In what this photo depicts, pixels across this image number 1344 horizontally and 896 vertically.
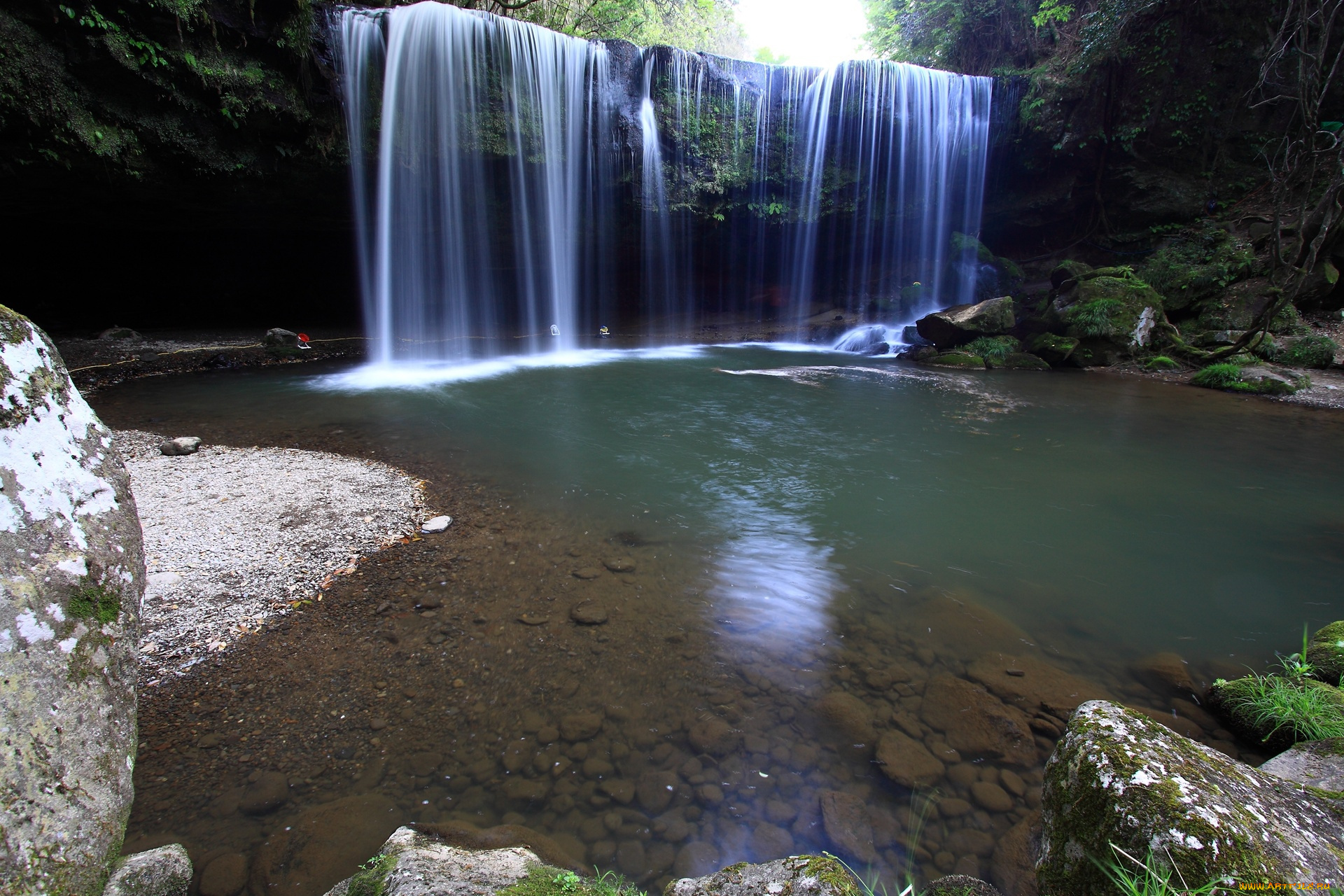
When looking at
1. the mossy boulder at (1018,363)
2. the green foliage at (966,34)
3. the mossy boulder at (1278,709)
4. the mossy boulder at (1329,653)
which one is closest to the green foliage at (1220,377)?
the mossy boulder at (1018,363)

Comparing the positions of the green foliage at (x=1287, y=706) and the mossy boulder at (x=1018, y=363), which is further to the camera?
the mossy boulder at (x=1018, y=363)

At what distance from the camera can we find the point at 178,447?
5715 mm

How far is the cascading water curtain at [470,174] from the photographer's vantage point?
1198 centimetres

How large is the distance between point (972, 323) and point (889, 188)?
6740 mm

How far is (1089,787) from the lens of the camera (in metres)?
1.56

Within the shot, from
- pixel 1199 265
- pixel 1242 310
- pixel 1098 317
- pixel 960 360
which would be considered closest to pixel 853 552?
pixel 960 360

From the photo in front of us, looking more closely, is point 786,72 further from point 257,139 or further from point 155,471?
point 155,471

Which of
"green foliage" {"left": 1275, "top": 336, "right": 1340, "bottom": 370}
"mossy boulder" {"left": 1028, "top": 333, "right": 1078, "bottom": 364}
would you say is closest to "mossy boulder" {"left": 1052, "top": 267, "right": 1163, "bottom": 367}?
"mossy boulder" {"left": 1028, "top": 333, "right": 1078, "bottom": 364}

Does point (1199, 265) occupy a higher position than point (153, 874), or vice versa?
point (1199, 265)

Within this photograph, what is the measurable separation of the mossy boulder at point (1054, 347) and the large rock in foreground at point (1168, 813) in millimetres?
12570

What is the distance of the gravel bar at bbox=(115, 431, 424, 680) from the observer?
315 cm

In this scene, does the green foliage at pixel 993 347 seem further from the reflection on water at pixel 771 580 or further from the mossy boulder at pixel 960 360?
the reflection on water at pixel 771 580

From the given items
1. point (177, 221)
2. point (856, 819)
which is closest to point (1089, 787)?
point (856, 819)

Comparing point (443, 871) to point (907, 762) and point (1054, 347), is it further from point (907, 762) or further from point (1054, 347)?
point (1054, 347)
